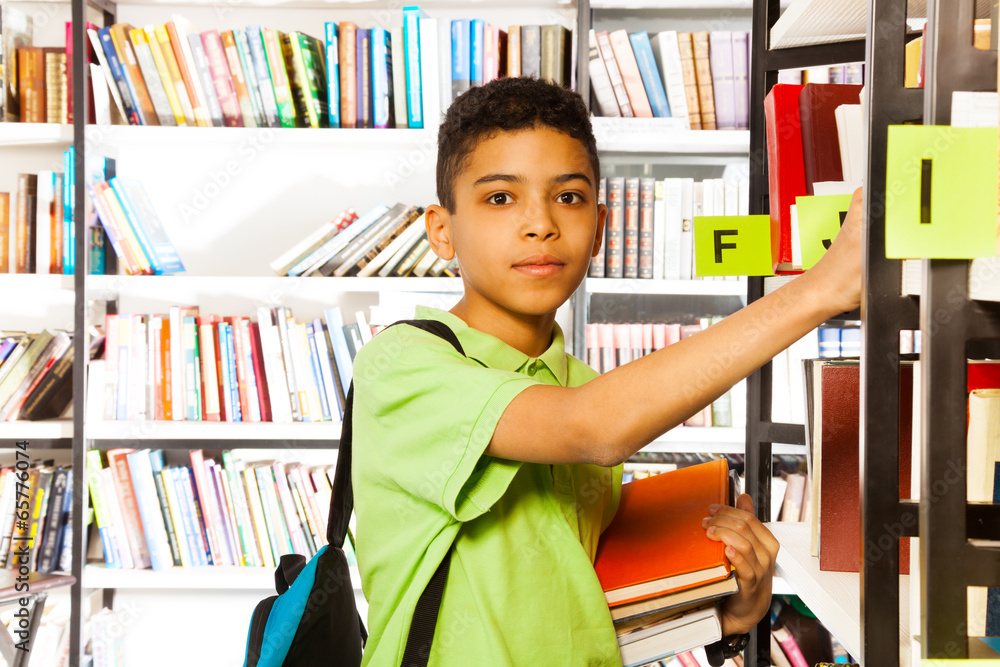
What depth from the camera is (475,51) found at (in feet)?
6.02

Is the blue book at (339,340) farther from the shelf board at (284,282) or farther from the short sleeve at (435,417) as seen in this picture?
the short sleeve at (435,417)

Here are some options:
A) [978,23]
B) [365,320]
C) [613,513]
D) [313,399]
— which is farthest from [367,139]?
[978,23]

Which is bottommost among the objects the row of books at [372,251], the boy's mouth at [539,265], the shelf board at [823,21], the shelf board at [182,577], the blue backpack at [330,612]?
the shelf board at [182,577]

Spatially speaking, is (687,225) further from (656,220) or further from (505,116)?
(505,116)

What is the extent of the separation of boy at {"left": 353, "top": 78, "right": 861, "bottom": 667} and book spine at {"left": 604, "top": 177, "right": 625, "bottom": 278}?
3.31 ft

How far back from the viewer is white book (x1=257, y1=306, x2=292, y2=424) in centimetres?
183

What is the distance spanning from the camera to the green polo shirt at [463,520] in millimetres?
606

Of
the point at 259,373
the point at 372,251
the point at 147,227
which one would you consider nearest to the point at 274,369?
the point at 259,373

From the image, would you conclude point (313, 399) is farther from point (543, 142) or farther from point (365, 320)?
point (543, 142)

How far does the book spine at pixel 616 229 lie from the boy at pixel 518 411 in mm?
1008

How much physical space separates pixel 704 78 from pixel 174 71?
4.72 feet

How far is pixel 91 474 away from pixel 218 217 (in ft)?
2.69

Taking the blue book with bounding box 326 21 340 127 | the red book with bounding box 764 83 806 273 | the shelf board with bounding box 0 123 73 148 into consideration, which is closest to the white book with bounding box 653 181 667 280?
the blue book with bounding box 326 21 340 127

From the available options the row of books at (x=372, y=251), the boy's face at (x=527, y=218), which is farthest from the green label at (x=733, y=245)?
the row of books at (x=372, y=251)
